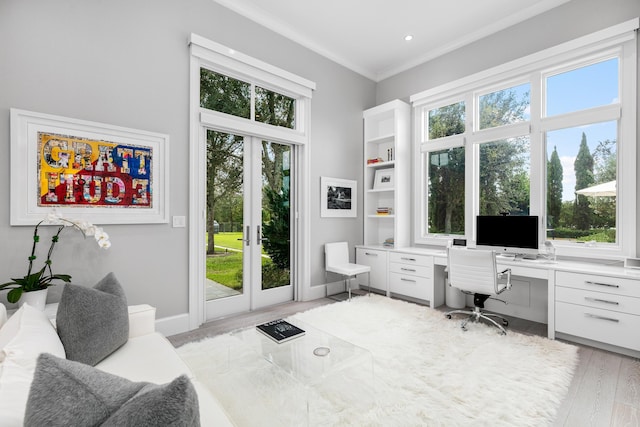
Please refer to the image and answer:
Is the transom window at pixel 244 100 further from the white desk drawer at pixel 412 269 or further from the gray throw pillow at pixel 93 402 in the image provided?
the gray throw pillow at pixel 93 402

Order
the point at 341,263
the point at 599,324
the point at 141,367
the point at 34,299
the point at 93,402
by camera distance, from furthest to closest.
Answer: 1. the point at 341,263
2. the point at 599,324
3. the point at 34,299
4. the point at 141,367
5. the point at 93,402

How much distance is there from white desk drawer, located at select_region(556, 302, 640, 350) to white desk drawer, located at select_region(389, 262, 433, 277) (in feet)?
4.40

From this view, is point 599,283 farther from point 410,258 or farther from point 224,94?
point 224,94

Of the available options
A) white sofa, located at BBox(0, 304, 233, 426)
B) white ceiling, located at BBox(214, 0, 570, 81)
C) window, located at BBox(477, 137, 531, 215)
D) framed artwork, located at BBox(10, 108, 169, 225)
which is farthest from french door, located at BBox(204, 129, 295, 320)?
window, located at BBox(477, 137, 531, 215)

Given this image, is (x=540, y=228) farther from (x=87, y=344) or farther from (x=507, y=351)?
(x=87, y=344)

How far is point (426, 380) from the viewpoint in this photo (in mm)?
2180

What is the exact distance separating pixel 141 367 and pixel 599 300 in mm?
3568

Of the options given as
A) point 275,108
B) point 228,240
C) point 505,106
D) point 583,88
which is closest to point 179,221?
point 228,240

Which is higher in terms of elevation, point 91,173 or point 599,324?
point 91,173

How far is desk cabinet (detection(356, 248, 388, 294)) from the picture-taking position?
4.41 m

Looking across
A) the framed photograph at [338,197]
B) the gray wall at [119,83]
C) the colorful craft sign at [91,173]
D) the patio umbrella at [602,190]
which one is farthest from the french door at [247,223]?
the patio umbrella at [602,190]

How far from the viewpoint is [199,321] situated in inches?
127

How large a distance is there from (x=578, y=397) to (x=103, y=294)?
3053 mm

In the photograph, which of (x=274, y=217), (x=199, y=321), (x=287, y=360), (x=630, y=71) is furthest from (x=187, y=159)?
(x=630, y=71)
